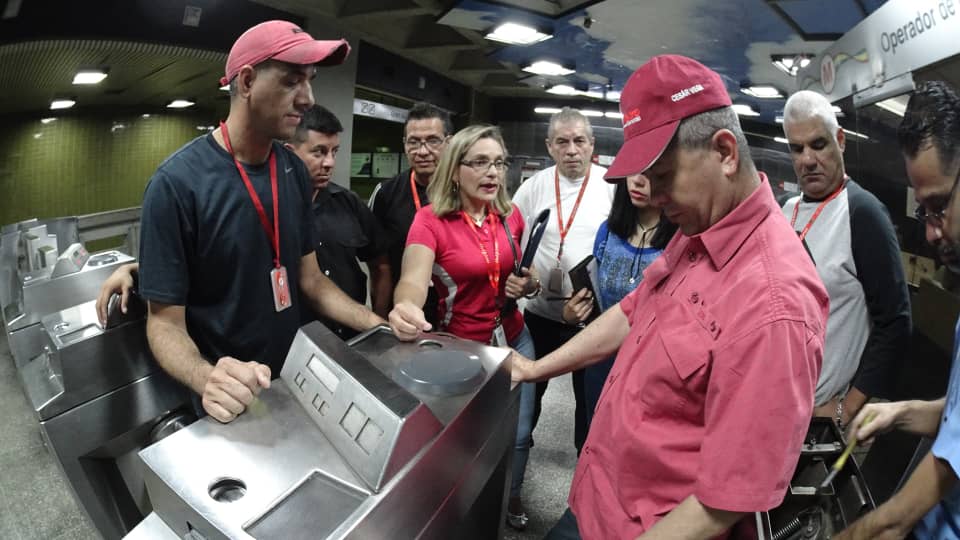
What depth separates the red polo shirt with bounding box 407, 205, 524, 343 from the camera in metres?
2.06

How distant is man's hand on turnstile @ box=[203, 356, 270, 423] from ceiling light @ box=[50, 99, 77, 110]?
162 inches

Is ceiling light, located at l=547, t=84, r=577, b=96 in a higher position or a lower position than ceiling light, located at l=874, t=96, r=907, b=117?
higher

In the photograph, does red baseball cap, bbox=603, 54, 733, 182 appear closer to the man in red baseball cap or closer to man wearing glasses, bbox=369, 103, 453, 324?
the man in red baseball cap

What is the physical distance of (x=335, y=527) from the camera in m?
0.73

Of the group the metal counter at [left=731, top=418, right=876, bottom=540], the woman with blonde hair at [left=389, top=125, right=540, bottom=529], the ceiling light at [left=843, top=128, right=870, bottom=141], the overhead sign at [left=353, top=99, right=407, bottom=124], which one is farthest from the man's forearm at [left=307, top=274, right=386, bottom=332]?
the overhead sign at [left=353, top=99, right=407, bottom=124]

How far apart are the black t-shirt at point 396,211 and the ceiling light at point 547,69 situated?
19.8 ft

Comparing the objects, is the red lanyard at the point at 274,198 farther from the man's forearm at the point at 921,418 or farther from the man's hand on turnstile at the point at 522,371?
the man's forearm at the point at 921,418

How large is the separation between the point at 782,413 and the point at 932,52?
189cm

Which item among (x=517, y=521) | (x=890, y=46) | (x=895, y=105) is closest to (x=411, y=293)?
(x=517, y=521)

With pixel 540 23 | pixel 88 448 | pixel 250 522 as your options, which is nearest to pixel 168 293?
pixel 88 448

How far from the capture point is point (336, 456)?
2.91 ft

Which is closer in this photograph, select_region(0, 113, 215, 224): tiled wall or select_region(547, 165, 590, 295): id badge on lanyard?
select_region(547, 165, 590, 295): id badge on lanyard

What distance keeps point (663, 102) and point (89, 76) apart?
4592 millimetres

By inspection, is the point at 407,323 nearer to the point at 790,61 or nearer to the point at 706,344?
the point at 706,344
